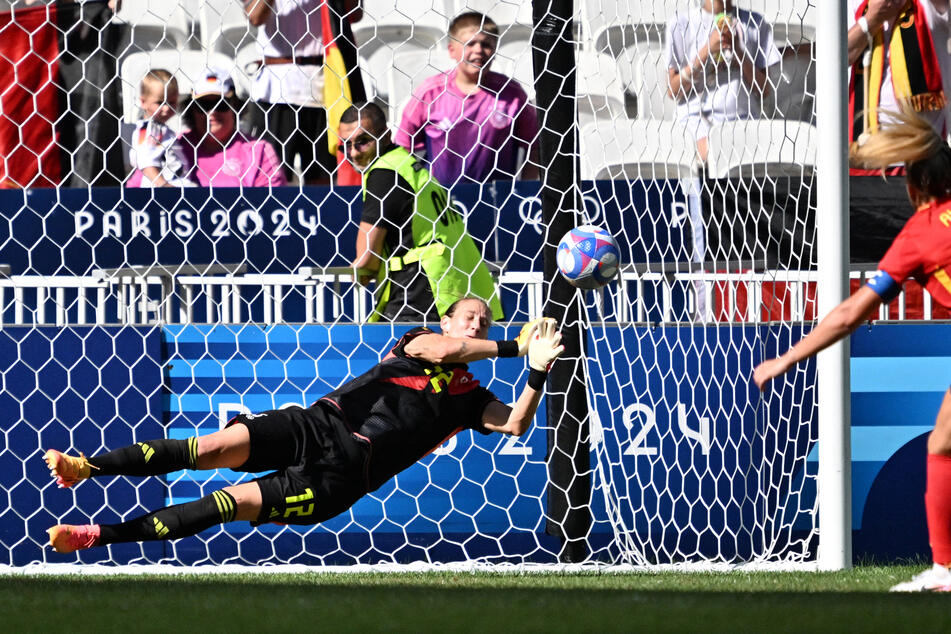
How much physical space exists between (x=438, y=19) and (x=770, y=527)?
4954 millimetres

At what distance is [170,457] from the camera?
5.20 metres

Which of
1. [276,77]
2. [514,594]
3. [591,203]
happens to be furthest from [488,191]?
[514,594]

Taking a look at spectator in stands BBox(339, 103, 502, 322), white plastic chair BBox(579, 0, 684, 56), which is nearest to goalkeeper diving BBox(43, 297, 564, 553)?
spectator in stands BBox(339, 103, 502, 322)

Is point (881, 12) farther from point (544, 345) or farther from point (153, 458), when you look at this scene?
point (153, 458)

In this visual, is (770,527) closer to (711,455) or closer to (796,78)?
(711,455)

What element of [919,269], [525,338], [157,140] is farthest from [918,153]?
[157,140]

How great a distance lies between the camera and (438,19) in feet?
31.5

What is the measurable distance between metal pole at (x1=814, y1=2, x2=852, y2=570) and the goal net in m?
0.36

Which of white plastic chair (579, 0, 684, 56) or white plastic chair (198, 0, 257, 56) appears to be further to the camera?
white plastic chair (198, 0, 257, 56)

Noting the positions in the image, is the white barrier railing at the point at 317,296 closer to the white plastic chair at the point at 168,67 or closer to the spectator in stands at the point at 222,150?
the spectator in stands at the point at 222,150

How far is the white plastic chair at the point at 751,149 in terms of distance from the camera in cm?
658

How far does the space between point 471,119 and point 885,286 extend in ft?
11.7

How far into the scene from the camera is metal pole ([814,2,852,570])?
558cm

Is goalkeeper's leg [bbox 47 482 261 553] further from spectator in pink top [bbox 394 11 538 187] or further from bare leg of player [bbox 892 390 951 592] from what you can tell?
spectator in pink top [bbox 394 11 538 187]
